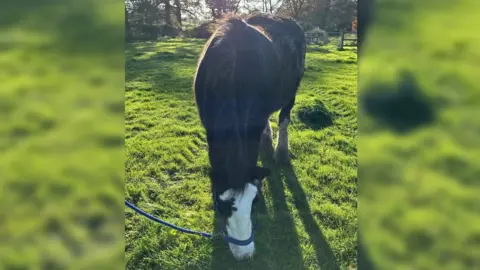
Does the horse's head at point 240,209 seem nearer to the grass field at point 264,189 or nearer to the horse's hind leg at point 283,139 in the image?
→ the grass field at point 264,189

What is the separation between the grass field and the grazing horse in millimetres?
526

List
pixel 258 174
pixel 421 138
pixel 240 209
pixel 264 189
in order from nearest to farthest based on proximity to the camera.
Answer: pixel 421 138, pixel 240 209, pixel 258 174, pixel 264 189

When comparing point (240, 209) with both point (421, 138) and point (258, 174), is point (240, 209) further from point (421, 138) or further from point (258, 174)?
point (421, 138)

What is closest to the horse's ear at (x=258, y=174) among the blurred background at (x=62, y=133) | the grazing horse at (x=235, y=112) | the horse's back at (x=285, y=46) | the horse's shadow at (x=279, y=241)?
the grazing horse at (x=235, y=112)

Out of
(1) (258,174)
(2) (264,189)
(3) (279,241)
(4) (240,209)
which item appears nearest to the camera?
(4) (240,209)

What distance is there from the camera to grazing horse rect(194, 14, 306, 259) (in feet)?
8.45

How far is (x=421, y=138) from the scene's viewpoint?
2.63 feet

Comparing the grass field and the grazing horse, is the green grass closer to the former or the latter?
the grass field

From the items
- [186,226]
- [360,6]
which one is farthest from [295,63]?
[360,6]

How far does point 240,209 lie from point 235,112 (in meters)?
0.69

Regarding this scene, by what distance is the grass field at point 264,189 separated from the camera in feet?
9.98

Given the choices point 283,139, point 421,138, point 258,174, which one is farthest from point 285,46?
point 421,138

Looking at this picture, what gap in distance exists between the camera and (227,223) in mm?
2680

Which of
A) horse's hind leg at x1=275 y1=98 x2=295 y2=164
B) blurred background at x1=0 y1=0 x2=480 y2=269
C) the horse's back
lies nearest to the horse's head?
blurred background at x1=0 y1=0 x2=480 y2=269
